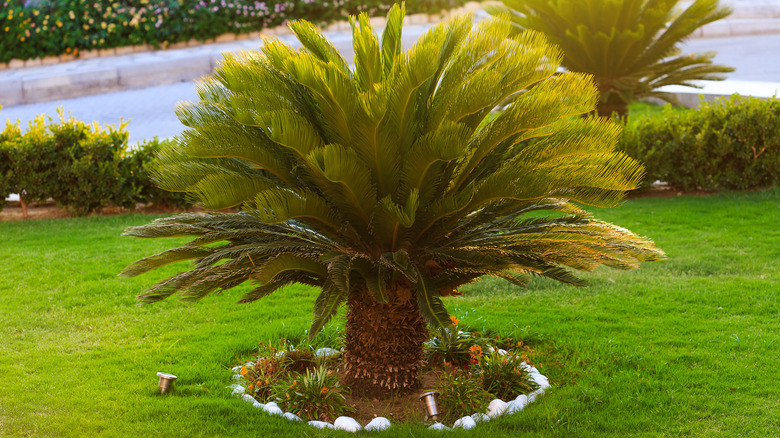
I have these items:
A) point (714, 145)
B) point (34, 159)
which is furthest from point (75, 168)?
point (714, 145)

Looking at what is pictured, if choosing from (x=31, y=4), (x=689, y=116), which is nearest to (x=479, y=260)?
(x=689, y=116)

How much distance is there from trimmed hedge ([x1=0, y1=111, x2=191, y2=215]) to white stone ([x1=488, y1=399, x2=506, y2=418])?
18.8 ft

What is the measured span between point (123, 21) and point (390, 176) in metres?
13.8

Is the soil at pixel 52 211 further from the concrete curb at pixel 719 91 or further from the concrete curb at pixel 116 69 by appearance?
the concrete curb at pixel 719 91

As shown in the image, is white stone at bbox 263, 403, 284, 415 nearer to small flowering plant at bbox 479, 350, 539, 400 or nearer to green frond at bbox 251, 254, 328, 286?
green frond at bbox 251, 254, 328, 286

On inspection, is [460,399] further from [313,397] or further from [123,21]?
[123,21]

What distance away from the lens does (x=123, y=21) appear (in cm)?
1666

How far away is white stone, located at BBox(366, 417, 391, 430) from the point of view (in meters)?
4.60

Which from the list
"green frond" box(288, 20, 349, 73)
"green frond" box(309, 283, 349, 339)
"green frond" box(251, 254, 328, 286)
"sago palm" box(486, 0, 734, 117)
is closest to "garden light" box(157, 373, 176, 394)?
"green frond" box(251, 254, 328, 286)

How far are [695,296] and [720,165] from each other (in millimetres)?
3589

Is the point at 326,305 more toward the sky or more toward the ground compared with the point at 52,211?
more toward the sky

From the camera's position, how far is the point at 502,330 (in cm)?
610

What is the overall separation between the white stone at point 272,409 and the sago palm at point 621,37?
6882 millimetres

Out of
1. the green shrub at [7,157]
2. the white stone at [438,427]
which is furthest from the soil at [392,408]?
the green shrub at [7,157]
